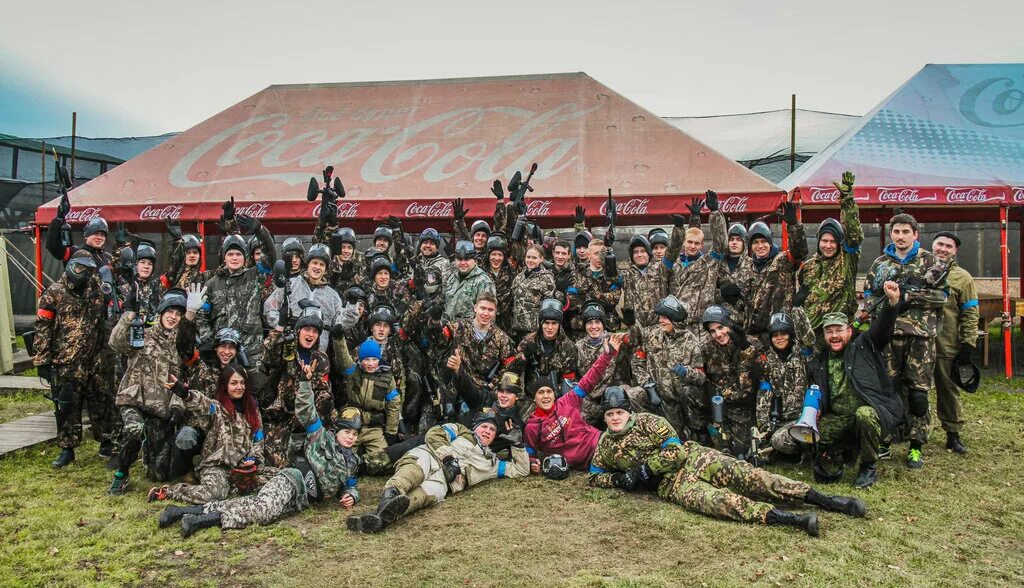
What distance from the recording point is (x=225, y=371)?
20.9 ft

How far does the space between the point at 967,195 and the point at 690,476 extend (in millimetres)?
8108

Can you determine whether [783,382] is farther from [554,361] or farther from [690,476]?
[554,361]

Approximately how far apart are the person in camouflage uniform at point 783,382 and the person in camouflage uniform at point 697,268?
124cm

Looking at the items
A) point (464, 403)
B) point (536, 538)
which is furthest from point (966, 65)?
point (536, 538)

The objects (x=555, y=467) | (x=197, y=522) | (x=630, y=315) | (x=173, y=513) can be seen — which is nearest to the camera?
(x=197, y=522)

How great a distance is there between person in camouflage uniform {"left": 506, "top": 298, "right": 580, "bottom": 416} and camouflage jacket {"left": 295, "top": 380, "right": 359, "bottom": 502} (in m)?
2.22

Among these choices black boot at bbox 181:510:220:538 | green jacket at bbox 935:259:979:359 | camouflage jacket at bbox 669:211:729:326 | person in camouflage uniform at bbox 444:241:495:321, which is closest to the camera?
black boot at bbox 181:510:220:538

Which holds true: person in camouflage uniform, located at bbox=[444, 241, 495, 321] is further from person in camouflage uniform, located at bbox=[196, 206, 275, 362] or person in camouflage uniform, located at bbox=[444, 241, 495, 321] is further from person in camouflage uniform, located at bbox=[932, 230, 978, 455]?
person in camouflage uniform, located at bbox=[932, 230, 978, 455]

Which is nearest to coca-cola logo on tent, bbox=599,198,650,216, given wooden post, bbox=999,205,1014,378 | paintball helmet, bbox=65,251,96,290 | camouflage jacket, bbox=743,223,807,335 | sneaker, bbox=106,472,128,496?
camouflage jacket, bbox=743,223,807,335

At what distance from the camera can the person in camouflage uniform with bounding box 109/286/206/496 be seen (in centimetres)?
626

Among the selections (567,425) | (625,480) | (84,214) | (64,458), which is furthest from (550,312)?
(84,214)

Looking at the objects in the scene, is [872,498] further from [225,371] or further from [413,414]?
[225,371]

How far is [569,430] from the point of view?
6758 mm

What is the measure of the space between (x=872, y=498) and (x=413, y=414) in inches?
176
